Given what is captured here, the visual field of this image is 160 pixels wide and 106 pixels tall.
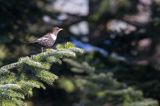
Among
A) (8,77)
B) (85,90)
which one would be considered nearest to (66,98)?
(85,90)

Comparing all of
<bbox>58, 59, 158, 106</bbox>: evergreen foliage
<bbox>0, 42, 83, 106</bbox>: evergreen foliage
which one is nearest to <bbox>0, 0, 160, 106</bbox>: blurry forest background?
<bbox>58, 59, 158, 106</bbox>: evergreen foliage

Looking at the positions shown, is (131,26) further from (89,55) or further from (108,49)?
(89,55)

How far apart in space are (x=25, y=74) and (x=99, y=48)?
6414 millimetres

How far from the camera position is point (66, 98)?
11.2 metres

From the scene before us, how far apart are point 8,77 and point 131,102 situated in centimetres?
454

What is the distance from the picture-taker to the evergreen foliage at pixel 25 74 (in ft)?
14.3

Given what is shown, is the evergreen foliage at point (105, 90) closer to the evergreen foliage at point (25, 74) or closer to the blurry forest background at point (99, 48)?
the blurry forest background at point (99, 48)

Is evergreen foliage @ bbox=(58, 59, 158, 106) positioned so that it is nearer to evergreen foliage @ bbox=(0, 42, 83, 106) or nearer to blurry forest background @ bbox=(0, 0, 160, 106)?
blurry forest background @ bbox=(0, 0, 160, 106)

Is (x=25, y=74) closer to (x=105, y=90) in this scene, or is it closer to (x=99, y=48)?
(x=105, y=90)

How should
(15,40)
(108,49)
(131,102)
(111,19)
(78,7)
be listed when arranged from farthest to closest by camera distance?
(78,7) < (111,19) < (108,49) < (15,40) < (131,102)

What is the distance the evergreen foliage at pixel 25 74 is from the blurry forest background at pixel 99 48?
417cm

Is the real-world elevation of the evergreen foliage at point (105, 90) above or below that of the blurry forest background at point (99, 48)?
below

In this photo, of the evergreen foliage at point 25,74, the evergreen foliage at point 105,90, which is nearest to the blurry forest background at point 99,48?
the evergreen foliage at point 105,90

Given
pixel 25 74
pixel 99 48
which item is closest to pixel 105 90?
pixel 99 48
